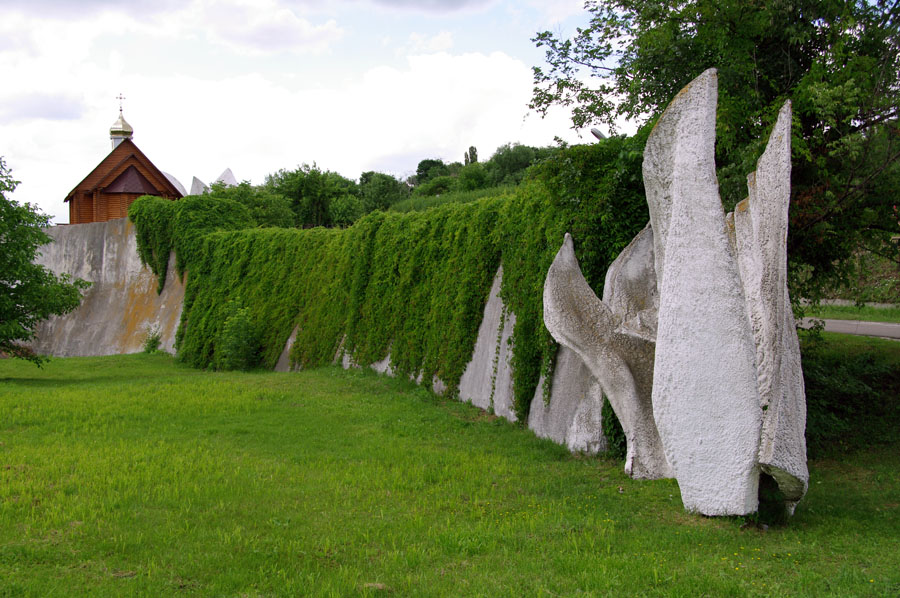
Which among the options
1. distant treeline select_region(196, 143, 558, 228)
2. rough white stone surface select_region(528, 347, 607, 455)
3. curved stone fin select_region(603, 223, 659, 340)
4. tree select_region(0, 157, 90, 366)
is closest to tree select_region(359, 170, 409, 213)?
distant treeline select_region(196, 143, 558, 228)

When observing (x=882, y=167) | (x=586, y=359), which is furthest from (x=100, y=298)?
(x=882, y=167)

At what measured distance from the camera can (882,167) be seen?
290 inches

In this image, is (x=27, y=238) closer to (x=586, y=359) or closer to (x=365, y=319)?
(x=365, y=319)

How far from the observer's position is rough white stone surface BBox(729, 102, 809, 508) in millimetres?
5129

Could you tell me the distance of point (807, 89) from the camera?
23.7ft

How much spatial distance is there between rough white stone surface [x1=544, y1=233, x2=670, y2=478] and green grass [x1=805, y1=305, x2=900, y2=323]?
45.5 ft

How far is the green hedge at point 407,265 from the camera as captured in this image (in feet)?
27.4

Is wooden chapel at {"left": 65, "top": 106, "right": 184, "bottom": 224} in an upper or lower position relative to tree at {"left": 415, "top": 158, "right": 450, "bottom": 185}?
lower

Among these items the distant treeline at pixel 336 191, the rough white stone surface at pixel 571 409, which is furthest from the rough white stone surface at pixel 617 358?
the distant treeline at pixel 336 191

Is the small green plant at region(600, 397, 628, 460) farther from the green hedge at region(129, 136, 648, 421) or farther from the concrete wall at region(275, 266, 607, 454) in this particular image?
the green hedge at region(129, 136, 648, 421)

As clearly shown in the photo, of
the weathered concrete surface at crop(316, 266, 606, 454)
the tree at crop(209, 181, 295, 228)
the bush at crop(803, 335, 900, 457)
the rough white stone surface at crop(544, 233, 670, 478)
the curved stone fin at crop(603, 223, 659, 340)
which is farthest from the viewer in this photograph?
the tree at crop(209, 181, 295, 228)

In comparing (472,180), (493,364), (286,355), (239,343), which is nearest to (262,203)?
(472,180)

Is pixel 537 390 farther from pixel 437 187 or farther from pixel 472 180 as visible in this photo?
pixel 437 187

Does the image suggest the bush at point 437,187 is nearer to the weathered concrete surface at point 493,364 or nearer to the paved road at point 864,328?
the paved road at point 864,328
